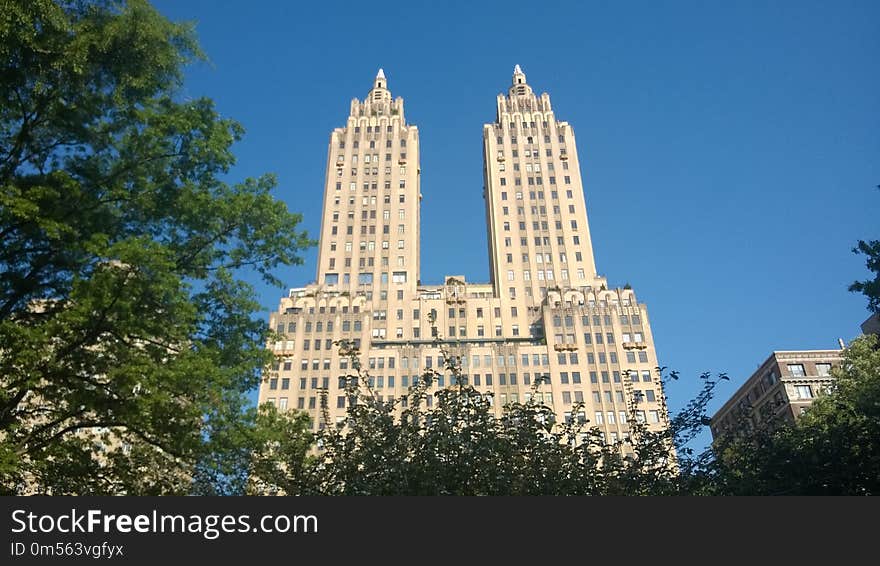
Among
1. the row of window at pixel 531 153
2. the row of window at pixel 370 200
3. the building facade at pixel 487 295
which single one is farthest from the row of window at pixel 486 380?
the row of window at pixel 531 153

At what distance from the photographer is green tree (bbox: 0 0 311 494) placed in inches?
466

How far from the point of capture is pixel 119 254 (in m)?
11.6

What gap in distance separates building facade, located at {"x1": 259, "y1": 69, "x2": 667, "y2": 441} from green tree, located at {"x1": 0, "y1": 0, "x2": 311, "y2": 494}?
179 ft

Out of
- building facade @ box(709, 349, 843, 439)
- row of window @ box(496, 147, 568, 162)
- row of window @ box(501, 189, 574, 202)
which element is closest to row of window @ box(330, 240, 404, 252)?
row of window @ box(501, 189, 574, 202)

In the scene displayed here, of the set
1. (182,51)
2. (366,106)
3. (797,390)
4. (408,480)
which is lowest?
(408,480)

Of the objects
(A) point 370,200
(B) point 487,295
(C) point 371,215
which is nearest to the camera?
(B) point 487,295

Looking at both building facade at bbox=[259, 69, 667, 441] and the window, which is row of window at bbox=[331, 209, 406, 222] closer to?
building facade at bbox=[259, 69, 667, 441]

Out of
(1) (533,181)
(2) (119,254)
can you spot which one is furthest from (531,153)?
(2) (119,254)

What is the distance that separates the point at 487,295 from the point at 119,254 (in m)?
77.7

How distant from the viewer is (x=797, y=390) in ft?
227

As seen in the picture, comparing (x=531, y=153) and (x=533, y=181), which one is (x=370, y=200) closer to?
(x=533, y=181)

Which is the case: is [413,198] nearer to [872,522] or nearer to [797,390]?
[797,390]

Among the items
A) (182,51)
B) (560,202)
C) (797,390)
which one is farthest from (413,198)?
(182,51)

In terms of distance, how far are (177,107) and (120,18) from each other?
241 centimetres
